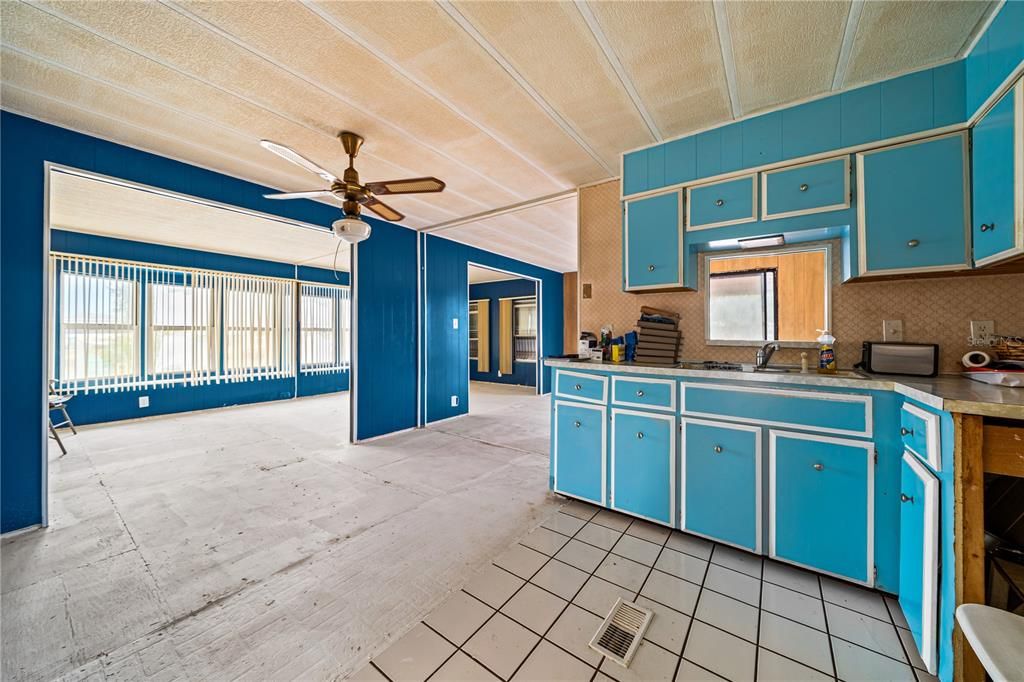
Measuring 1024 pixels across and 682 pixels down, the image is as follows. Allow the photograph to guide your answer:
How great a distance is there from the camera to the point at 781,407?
1908 millimetres

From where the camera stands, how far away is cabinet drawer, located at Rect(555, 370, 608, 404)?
256cm

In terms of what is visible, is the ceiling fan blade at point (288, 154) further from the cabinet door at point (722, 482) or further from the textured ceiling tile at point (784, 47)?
the cabinet door at point (722, 482)

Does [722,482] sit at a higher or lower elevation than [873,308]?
lower

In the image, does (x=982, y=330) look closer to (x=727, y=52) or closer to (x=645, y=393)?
(x=645, y=393)

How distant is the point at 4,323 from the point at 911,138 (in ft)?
17.8

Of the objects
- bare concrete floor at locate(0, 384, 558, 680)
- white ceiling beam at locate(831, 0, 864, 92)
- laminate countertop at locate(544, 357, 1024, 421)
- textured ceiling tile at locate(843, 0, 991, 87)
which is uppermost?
white ceiling beam at locate(831, 0, 864, 92)

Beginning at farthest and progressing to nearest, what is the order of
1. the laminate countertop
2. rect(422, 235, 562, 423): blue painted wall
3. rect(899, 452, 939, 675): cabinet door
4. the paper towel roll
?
rect(422, 235, 562, 423): blue painted wall < the paper towel roll < rect(899, 452, 939, 675): cabinet door < the laminate countertop

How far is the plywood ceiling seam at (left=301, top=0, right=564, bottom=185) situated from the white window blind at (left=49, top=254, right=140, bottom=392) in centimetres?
616

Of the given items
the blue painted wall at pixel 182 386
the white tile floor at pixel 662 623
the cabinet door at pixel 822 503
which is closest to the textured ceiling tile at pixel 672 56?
the cabinet door at pixel 822 503

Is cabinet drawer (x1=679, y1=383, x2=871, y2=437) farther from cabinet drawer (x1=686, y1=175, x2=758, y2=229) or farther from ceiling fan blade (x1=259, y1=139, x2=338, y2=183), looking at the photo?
ceiling fan blade (x1=259, y1=139, x2=338, y2=183)

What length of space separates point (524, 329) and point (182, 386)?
6.54m

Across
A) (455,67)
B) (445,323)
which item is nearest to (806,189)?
(455,67)

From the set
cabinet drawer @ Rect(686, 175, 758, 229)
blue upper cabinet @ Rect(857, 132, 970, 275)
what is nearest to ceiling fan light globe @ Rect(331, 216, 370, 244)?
cabinet drawer @ Rect(686, 175, 758, 229)

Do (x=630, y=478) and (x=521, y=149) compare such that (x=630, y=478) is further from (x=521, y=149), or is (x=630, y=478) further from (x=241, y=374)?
(x=241, y=374)
